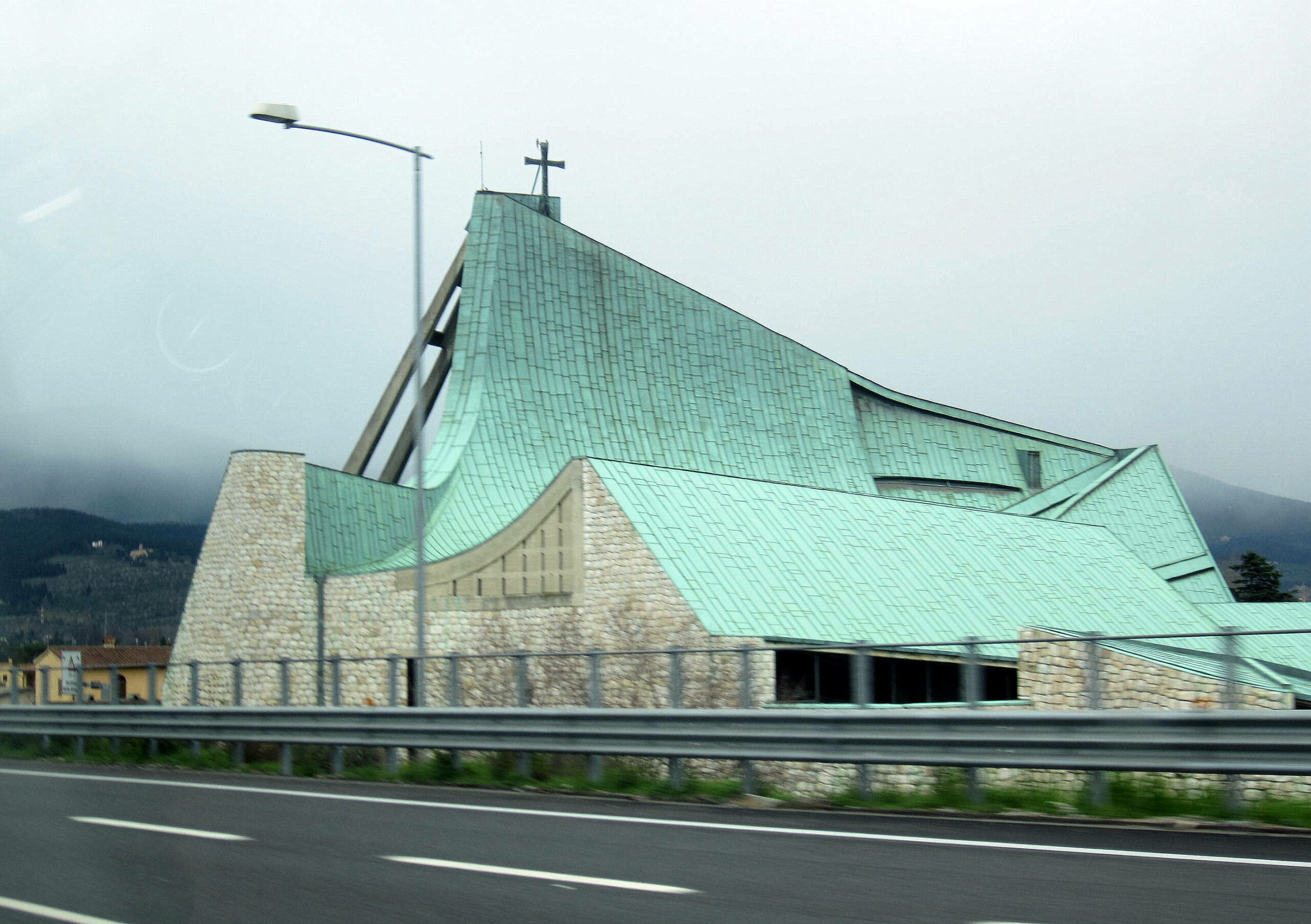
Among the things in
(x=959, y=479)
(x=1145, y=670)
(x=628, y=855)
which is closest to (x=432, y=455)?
(x=959, y=479)

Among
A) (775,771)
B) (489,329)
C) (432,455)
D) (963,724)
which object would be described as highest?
(489,329)

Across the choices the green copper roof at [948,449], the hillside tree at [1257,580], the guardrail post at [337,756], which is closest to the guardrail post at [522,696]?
the guardrail post at [337,756]

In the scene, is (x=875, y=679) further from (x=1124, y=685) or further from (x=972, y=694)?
(x=972, y=694)

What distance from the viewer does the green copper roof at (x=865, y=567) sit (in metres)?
29.4

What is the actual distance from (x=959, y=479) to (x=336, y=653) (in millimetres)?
29619

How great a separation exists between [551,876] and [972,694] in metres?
4.65

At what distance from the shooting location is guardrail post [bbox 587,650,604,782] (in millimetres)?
12930

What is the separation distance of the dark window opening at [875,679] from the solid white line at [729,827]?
48.4 feet

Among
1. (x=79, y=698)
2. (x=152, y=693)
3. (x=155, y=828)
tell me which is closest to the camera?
(x=155, y=828)

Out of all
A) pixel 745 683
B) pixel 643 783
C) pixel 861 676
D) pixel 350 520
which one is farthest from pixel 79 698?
pixel 350 520

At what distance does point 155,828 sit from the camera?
33.8 feet

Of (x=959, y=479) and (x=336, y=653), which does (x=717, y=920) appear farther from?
(x=959, y=479)

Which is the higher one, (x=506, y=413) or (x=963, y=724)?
(x=506, y=413)

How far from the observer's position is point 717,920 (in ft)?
20.7
